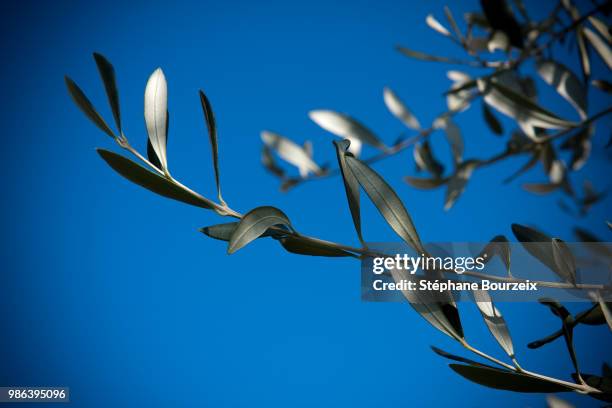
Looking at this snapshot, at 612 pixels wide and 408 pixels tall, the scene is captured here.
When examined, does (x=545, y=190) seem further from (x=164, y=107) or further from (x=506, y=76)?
(x=164, y=107)

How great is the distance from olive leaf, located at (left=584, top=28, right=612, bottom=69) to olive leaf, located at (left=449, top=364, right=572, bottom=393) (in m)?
0.36

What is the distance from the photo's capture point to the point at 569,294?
12.4 inches

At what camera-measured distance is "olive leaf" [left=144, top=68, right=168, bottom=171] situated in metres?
0.27

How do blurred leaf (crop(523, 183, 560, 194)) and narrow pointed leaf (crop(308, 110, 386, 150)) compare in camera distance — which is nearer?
narrow pointed leaf (crop(308, 110, 386, 150))

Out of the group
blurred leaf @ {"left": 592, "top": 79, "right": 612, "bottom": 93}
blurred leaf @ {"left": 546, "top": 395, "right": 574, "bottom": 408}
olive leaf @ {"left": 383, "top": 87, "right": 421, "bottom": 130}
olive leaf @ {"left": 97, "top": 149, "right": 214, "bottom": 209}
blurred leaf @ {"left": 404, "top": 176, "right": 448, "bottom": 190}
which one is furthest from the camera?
olive leaf @ {"left": 383, "top": 87, "right": 421, "bottom": 130}

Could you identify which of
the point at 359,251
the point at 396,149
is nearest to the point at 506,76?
the point at 396,149

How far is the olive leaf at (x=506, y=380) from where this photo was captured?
26 centimetres

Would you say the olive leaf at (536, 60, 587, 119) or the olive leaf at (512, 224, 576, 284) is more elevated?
the olive leaf at (536, 60, 587, 119)

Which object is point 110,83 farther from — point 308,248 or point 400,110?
point 400,110

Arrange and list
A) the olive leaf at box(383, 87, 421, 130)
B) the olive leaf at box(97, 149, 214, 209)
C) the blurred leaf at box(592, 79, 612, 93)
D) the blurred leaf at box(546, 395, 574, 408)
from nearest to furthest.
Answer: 1. the olive leaf at box(97, 149, 214, 209)
2. the blurred leaf at box(546, 395, 574, 408)
3. the blurred leaf at box(592, 79, 612, 93)
4. the olive leaf at box(383, 87, 421, 130)

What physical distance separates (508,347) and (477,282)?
0.04 metres

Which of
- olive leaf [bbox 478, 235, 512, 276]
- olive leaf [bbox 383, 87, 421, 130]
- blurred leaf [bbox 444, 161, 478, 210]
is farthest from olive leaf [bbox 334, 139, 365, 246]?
olive leaf [bbox 383, 87, 421, 130]

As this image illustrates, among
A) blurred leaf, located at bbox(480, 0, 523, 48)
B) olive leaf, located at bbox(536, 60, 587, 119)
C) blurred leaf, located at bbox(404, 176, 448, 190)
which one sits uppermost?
blurred leaf, located at bbox(480, 0, 523, 48)

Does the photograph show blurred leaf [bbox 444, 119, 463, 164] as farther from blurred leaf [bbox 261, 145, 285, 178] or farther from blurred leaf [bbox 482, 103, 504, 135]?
blurred leaf [bbox 261, 145, 285, 178]
